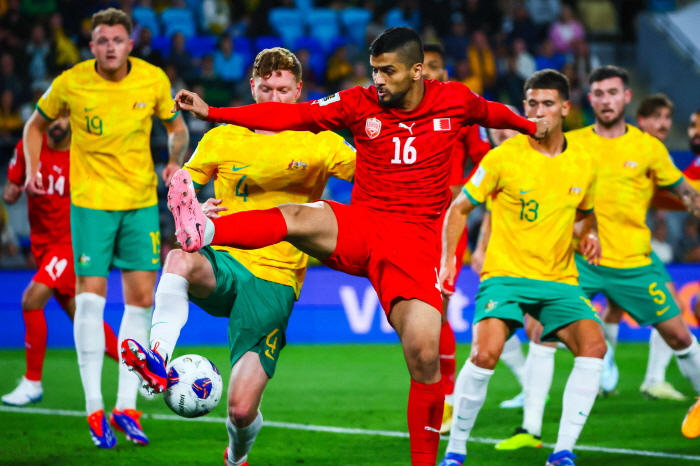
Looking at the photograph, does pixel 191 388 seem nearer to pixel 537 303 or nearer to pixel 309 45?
pixel 537 303

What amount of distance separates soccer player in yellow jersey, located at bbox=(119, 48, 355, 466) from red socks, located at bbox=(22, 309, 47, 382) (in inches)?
116

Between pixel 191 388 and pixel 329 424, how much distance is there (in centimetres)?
253

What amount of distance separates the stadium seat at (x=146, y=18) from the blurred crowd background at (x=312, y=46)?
0.7 inches

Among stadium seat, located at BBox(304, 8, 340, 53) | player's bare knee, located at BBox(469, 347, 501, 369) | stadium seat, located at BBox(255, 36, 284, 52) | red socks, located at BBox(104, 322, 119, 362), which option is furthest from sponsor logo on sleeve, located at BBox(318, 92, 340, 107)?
stadium seat, located at BBox(304, 8, 340, 53)

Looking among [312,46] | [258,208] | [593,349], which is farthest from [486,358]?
[312,46]

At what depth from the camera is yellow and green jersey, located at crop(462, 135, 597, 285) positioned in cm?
486

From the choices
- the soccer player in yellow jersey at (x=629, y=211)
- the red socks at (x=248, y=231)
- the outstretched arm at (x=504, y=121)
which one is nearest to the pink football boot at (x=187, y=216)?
the red socks at (x=248, y=231)

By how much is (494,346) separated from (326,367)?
4.18 metres

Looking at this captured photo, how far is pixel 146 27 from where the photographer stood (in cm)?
1359

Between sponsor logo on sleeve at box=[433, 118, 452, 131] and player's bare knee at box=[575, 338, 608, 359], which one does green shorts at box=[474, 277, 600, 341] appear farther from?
sponsor logo on sleeve at box=[433, 118, 452, 131]

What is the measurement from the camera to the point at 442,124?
400 cm

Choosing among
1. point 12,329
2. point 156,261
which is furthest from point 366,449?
point 12,329

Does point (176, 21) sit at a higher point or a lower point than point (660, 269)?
higher

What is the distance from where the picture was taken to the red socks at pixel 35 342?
6.62 metres
